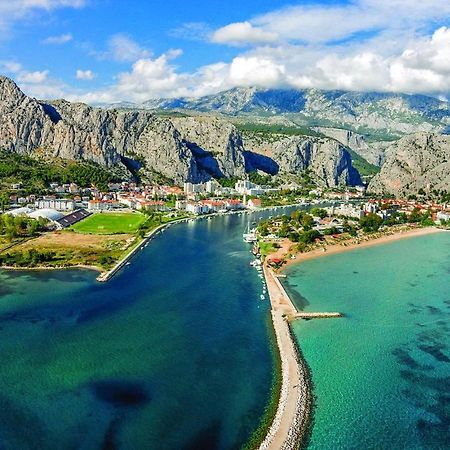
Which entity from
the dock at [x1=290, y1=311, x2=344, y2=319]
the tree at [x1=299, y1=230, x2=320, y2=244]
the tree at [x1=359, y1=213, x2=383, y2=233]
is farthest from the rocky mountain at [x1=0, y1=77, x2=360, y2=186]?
the dock at [x1=290, y1=311, x2=344, y2=319]

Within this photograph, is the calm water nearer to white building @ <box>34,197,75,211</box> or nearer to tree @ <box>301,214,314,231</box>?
tree @ <box>301,214,314,231</box>

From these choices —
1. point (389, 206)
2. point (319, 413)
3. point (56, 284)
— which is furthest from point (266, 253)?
point (389, 206)

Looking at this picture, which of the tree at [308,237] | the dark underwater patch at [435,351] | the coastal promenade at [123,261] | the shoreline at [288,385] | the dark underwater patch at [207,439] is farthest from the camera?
the tree at [308,237]

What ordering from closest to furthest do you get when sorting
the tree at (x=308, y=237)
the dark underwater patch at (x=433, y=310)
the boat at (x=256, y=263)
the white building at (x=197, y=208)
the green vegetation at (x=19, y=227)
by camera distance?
the dark underwater patch at (x=433, y=310), the boat at (x=256, y=263), the tree at (x=308, y=237), the green vegetation at (x=19, y=227), the white building at (x=197, y=208)

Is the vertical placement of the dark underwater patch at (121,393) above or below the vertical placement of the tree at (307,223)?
below

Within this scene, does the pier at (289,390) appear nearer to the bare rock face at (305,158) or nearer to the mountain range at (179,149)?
the mountain range at (179,149)

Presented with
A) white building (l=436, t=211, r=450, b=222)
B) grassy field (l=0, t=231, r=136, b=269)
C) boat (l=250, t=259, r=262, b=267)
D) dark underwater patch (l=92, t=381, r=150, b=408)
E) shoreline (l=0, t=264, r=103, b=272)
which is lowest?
dark underwater patch (l=92, t=381, r=150, b=408)

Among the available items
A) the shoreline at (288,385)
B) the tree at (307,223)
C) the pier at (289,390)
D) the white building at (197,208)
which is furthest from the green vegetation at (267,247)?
the white building at (197,208)

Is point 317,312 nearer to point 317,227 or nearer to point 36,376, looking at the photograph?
point 36,376
